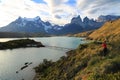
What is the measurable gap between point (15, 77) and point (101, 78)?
35447 millimetres

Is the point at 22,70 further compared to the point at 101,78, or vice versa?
the point at 22,70

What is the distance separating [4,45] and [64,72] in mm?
126390

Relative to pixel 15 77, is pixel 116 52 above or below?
above

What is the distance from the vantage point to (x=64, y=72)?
4294cm

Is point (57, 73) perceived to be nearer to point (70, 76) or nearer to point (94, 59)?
point (70, 76)

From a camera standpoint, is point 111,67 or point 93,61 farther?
point 93,61

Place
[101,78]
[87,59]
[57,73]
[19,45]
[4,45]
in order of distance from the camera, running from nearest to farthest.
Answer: [101,78], [87,59], [57,73], [4,45], [19,45]

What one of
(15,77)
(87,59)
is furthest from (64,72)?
(15,77)

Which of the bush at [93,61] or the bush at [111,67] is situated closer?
the bush at [111,67]

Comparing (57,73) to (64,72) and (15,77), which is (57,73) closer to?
(64,72)

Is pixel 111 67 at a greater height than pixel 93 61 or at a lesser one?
lesser

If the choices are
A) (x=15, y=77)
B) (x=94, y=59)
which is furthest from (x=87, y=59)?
(x=15, y=77)

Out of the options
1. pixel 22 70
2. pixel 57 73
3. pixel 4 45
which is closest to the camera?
pixel 57 73

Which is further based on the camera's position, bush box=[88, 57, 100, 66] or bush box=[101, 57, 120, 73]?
bush box=[88, 57, 100, 66]
